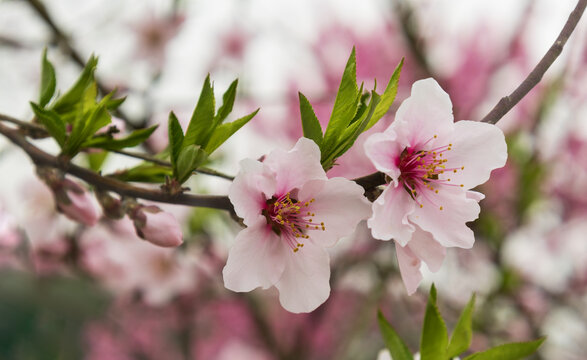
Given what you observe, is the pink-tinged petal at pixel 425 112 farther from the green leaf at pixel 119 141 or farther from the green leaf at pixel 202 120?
the green leaf at pixel 119 141

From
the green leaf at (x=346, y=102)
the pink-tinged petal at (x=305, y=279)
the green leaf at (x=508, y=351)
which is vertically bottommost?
the green leaf at (x=508, y=351)

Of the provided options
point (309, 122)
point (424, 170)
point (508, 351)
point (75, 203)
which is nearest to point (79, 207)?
point (75, 203)

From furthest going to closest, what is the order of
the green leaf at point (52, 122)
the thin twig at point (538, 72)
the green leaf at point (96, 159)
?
the green leaf at point (96, 159)
the green leaf at point (52, 122)
the thin twig at point (538, 72)

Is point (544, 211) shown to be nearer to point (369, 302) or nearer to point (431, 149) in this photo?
point (369, 302)

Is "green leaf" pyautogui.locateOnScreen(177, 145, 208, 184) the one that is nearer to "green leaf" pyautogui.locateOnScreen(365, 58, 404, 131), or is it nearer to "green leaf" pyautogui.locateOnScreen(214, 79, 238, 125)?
"green leaf" pyautogui.locateOnScreen(214, 79, 238, 125)

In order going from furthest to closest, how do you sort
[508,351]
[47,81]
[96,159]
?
[96,159], [47,81], [508,351]

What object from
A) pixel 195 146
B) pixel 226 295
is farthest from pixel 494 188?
pixel 195 146

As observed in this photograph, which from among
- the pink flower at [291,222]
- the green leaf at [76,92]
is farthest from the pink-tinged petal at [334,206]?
the green leaf at [76,92]

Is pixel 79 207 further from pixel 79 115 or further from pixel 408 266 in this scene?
pixel 408 266
